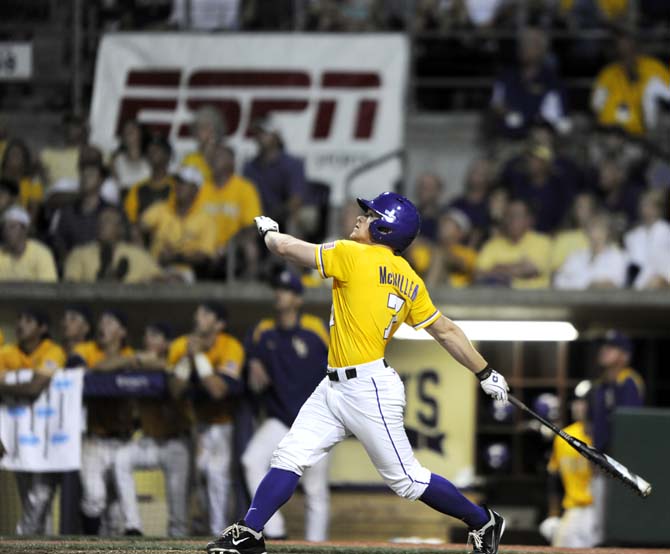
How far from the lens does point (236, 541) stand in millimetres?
6137

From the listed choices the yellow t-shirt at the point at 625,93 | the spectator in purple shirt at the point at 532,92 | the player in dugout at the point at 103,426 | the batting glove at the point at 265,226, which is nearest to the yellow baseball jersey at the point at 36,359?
the player in dugout at the point at 103,426

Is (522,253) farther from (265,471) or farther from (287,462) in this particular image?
(287,462)

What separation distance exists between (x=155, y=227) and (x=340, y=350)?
5.13m

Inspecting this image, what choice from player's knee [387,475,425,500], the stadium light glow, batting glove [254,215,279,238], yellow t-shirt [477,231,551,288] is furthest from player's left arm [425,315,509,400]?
the stadium light glow

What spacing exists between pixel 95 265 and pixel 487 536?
5280 mm

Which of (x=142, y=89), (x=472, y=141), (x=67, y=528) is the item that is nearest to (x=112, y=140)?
(x=142, y=89)

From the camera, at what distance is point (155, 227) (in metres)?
11.1

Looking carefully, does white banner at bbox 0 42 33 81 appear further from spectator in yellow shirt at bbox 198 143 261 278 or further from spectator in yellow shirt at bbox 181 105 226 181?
spectator in yellow shirt at bbox 198 143 261 278

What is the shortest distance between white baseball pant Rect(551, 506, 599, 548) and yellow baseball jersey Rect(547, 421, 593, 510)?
0.18 feet

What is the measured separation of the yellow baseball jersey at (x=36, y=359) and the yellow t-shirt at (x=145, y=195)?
194 centimetres

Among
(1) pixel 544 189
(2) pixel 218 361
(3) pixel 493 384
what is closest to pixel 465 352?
A: (3) pixel 493 384

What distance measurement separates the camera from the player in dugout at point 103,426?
31.6ft

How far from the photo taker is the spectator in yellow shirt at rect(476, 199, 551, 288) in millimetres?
10836

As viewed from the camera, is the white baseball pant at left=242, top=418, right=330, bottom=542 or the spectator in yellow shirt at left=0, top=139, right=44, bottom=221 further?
the spectator in yellow shirt at left=0, top=139, right=44, bottom=221
